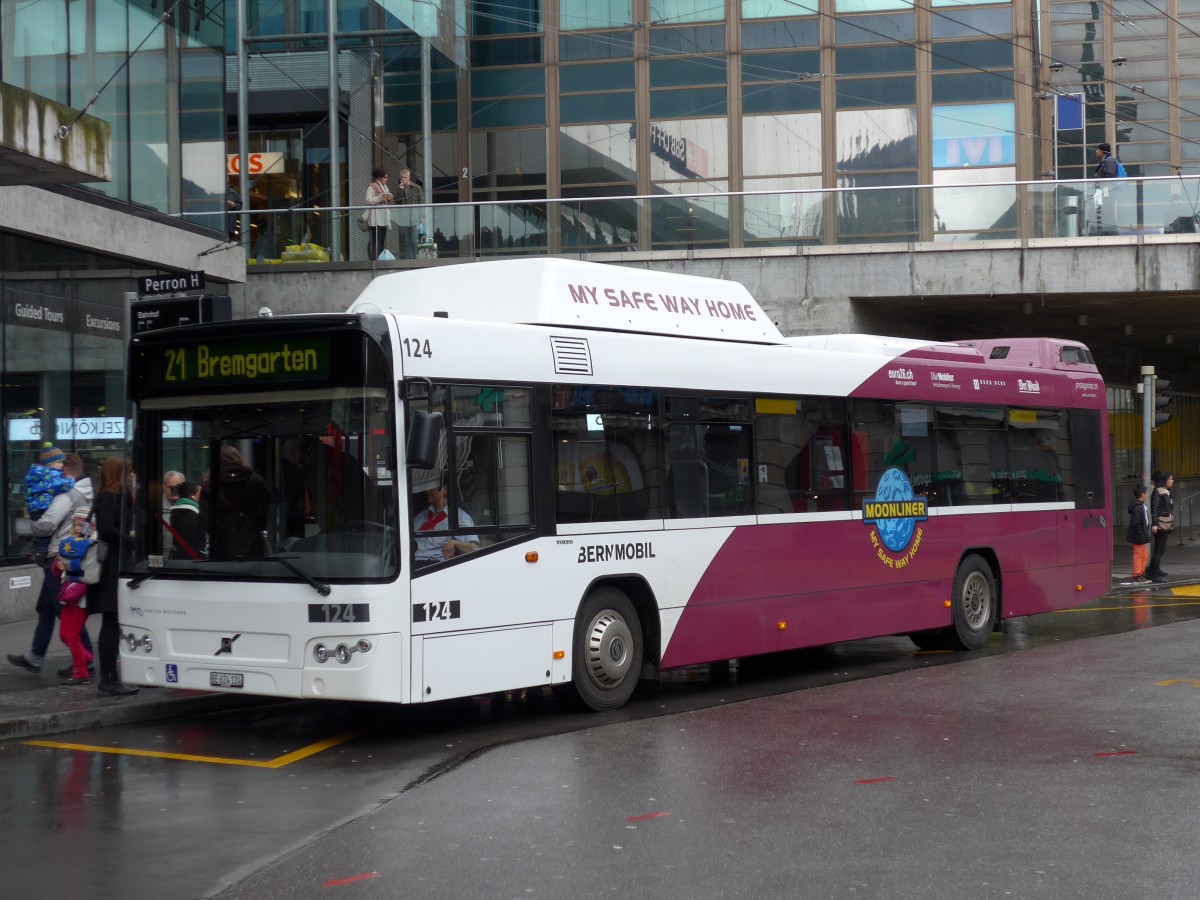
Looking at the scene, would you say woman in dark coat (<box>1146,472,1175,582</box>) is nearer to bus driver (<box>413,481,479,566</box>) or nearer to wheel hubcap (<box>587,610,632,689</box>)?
wheel hubcap (<box>587,610,632,689</box>)

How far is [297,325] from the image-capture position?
9406mm

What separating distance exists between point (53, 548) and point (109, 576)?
1.93 ft

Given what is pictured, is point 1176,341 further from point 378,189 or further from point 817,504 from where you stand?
point 817,504

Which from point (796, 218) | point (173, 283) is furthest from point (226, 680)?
point (796, 218)

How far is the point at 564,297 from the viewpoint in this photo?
1089 cm

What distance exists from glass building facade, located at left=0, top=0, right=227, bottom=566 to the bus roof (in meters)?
5.57

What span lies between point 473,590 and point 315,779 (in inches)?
68.2

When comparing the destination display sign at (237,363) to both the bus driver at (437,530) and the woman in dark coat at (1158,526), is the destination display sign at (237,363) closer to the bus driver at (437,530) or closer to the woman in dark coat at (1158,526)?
the bus driver at (437,530)

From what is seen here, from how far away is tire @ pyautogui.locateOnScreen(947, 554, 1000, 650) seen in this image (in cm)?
1468

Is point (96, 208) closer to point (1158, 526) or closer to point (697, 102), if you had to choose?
point (1158, 526)

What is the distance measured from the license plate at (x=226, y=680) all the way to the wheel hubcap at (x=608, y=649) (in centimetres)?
251

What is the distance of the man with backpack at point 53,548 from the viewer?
1168 cm

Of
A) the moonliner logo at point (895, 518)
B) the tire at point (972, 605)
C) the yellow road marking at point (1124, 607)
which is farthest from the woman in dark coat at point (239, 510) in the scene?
the yellow road marking at point (1124, 607)

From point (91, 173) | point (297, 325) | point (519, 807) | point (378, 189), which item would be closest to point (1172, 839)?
point (519, 807)
